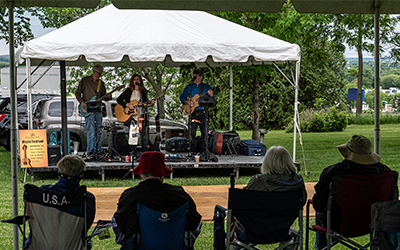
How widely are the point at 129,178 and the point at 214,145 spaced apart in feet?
7.19

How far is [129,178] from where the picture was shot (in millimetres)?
9703

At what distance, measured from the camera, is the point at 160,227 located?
3395 mm

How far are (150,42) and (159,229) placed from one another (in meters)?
5.97

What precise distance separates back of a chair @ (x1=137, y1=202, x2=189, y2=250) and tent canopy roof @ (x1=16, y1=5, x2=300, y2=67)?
568cm

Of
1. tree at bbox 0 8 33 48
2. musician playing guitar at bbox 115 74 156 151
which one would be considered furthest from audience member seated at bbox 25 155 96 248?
tree at bbox 0 8 33 48

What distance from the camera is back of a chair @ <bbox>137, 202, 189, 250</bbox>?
11.1 feet

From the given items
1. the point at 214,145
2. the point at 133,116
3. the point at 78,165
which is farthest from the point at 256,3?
the point at 214,145

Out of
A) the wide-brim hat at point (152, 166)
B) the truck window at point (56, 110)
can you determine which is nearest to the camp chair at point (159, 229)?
the wide-brim hat at point (152, 166)

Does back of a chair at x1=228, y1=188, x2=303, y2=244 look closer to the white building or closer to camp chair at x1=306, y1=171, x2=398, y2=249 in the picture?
camp chair at x1=306, y1=171, x2=398, y2=249

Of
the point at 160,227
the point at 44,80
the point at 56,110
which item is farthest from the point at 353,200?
the point at 44,80

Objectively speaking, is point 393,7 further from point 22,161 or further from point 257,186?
point 22,161

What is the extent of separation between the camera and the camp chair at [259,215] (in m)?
3.58

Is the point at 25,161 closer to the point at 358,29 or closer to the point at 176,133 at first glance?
the point at 176,133

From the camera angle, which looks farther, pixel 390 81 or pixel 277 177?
pixel 390 81
